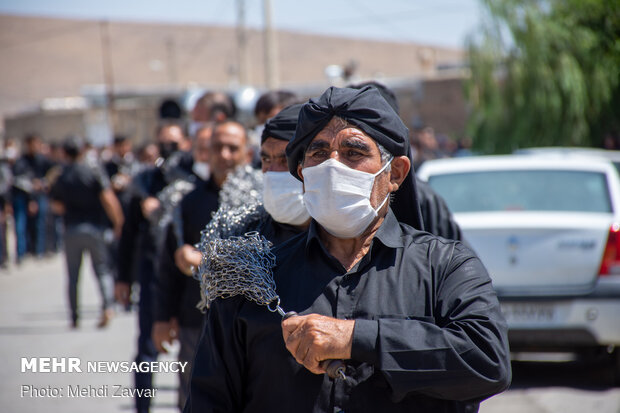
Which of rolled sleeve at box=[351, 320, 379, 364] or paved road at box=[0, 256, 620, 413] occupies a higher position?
rolled sleeve at box=[351, 320, 379, 364]

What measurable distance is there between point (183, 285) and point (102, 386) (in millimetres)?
2595

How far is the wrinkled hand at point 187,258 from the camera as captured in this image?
4070 mm

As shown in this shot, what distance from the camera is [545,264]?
610 centimetres

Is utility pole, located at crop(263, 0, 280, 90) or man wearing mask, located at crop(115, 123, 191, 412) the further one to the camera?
utility pole, located at crop(263, 0, 280, 90)

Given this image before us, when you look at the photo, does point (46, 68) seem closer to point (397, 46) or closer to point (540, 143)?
point (397, 46)

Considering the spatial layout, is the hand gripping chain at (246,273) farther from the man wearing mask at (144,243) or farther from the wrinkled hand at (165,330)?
the man wearing mask at (144,243)

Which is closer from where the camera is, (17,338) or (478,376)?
(478,376)

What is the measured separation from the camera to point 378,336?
6.71 feet

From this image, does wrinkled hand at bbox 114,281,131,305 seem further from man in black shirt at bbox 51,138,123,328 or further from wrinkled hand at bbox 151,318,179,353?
man in black shirt at bbox 51,138,123,328

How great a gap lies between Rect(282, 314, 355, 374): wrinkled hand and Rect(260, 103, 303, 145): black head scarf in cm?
136

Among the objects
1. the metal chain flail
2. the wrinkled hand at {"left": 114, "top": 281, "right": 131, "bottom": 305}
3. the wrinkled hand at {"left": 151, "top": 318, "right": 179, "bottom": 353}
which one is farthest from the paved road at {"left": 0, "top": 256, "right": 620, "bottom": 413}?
the metal chain flail

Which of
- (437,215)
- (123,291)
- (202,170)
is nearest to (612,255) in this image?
(437,215)

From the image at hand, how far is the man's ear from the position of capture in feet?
7.87

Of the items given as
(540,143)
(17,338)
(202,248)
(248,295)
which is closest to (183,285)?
(202,248)
